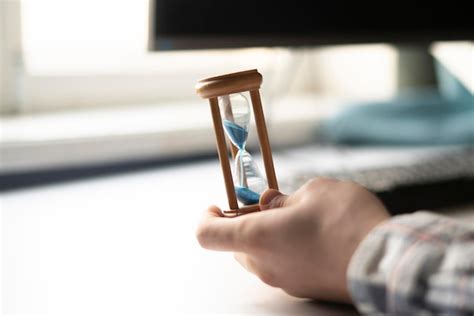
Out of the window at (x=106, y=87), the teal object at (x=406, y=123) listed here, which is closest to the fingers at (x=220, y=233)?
the window at (x=106, y=87)

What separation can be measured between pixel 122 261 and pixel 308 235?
259mm

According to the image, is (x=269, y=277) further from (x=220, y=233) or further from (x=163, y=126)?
(x=163, y=126)

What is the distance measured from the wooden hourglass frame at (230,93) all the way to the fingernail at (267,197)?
1.2 inches

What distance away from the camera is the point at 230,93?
20.7 inches

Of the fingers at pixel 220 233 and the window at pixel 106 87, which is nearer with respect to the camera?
the fingers at pixel 220 233

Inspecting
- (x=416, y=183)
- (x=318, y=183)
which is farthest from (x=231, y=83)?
(x=416, y=183)

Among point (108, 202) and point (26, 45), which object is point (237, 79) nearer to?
point (108, 202)

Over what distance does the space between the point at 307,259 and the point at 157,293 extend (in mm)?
156

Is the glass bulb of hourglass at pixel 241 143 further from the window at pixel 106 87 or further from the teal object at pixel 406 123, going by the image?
the teal object at pixel 406 123

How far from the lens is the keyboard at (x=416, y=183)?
2.46 feet

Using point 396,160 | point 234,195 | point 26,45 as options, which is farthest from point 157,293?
point 26,45

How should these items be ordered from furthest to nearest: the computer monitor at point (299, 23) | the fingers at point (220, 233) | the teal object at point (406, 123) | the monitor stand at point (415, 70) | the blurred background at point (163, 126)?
the monitor stand at point (415, 70) → the teal object at point (406, 123) → the computer monitor at point (299, 23) → the blurred background at point (163, 126) → the fingers at point (220, 233)

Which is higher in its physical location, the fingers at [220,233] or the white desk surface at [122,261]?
the fingers at [220,233]

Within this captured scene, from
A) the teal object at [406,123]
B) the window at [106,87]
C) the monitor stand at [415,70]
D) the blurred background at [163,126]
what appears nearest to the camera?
the blurred background at [163,126]
